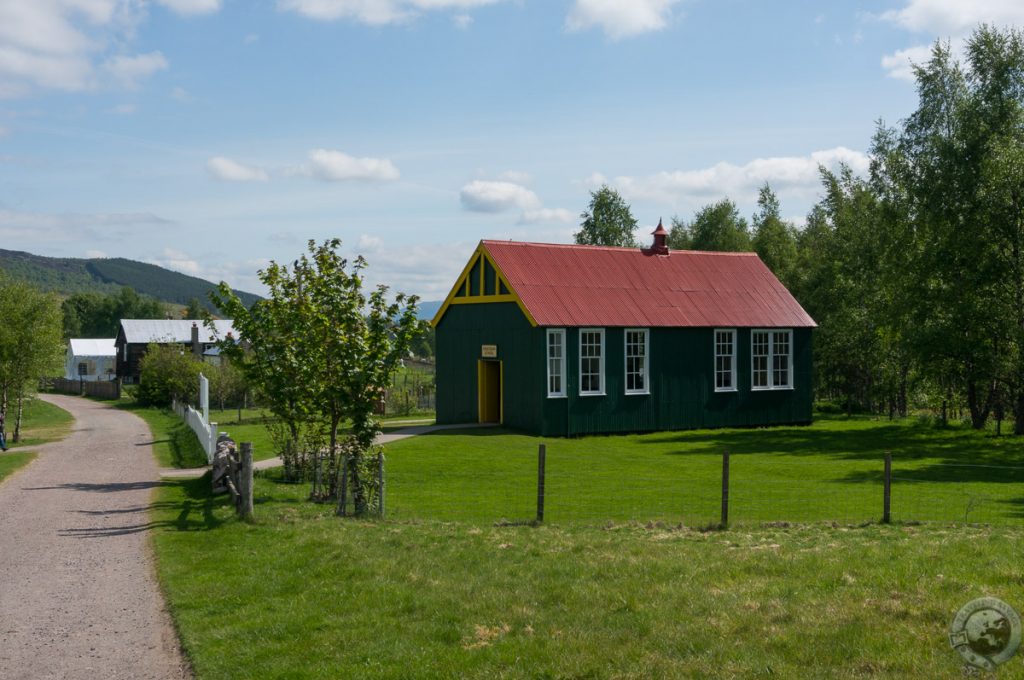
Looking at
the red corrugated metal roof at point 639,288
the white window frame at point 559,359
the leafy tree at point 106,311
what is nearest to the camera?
the white window frame at point 559,359

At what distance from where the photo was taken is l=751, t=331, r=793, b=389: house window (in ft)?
125

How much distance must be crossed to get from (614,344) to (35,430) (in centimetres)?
2784

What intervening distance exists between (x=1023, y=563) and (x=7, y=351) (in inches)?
1507

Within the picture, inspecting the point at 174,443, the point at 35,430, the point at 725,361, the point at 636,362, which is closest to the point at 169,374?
the point at 35,430

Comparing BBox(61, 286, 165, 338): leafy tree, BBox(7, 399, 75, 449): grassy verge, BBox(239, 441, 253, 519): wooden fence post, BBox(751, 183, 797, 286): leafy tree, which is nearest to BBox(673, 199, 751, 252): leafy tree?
BBox(751, 183, 797, 286): leafy tree

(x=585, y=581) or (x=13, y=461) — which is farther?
(x=13, y=461)

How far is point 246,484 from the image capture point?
15734 mm

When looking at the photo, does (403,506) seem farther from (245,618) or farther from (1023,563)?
(1023,563)

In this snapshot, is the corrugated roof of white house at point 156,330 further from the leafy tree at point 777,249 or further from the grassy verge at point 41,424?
the leafy tree at point 777,249

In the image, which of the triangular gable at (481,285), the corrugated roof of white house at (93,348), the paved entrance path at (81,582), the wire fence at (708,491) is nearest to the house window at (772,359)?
the triangular gable at (481,285)

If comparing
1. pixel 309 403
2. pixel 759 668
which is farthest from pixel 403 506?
pixel 759 668

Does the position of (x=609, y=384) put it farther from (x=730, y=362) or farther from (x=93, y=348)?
(x=93, y=348)

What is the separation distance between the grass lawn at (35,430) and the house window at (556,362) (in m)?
16.5

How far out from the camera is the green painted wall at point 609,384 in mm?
32969
